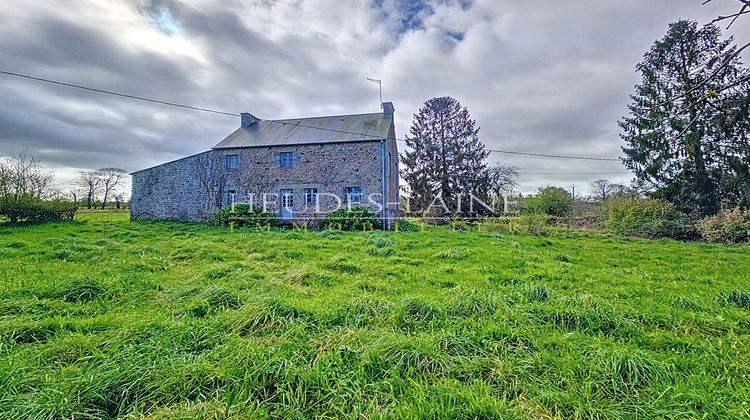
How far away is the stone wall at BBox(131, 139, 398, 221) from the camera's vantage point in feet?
53.9

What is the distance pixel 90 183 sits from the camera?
32812 millimetres

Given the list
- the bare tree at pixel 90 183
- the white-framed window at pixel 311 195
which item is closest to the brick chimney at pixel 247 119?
the white-framed window at pixel 311 195

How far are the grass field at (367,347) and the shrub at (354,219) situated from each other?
10130mm

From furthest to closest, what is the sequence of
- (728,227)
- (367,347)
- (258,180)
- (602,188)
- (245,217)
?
(602,188), (258,180), (245,217), (728,227), (367,347)

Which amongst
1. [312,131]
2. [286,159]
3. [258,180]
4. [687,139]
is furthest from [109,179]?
[687,139]

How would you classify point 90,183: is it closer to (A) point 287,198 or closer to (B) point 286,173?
(B) point 286,173

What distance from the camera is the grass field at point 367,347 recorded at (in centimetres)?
181

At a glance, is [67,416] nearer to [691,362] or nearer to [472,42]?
[691,362]

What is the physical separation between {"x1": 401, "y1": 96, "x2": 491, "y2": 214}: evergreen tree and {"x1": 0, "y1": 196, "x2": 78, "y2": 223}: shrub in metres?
20.5

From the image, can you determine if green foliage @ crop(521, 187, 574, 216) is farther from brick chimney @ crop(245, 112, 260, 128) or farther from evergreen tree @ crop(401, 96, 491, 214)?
brick chimney @ crop(245, 112, 260, 128)

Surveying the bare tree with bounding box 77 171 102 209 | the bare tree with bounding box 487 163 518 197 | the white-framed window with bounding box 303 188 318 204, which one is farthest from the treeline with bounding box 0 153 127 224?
the bare tree with bounding box 487 163 518 197

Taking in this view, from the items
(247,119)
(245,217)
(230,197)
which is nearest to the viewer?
(245,217)

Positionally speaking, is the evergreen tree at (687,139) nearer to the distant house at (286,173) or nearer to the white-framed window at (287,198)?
the distant house at (286,173)

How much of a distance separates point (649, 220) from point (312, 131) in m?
17.7
